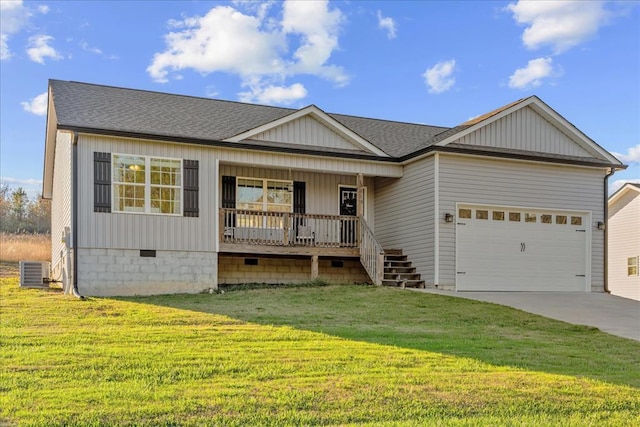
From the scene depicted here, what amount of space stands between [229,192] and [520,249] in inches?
292

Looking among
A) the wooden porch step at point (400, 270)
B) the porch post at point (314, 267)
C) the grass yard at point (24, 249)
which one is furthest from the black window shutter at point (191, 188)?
the grass yard at point (24, 249)

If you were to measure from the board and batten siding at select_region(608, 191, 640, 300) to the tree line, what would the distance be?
98.3ft

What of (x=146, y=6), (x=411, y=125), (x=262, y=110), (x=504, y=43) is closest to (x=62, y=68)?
(x=146, y=6)

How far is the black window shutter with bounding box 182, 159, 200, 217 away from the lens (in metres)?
15.0

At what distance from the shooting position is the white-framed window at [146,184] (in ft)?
47.3

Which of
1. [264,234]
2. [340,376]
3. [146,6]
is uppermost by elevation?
[146,6]

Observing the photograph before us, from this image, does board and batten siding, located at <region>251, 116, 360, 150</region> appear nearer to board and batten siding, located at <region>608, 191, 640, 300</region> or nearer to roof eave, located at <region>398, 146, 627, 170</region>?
roof eave, located at <region>398, 146, 627, 170</region>

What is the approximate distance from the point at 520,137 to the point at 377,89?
539cm

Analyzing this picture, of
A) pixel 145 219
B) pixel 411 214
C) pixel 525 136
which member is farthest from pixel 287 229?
pixel 525 136

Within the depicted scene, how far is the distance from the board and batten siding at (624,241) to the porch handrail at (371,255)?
12673mm

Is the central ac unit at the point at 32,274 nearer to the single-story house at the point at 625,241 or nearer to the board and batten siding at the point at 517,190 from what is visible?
the board and batten siding at the point at 517,190

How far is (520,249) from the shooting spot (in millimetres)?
16359

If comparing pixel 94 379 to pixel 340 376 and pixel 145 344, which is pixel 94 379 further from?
pixel 340 376

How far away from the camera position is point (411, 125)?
21406 millimetres
